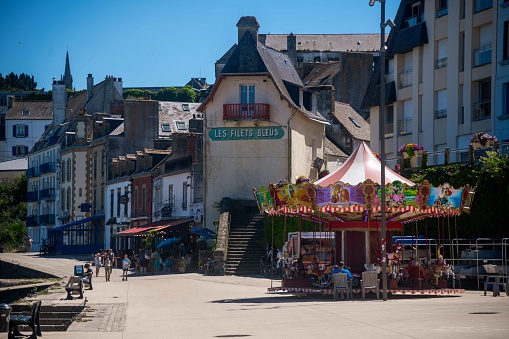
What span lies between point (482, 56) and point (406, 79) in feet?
24.6

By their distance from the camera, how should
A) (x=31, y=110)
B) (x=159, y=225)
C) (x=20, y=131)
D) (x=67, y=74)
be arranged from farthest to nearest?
(x=67, y=74)
(x=20, y=131)
(x=31, y=110)
(x=159, y=225)

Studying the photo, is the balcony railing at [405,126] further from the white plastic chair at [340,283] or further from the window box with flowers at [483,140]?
the white plastic chair at [340,283]

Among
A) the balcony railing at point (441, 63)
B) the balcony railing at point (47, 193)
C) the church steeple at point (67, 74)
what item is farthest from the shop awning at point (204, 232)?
the church steeple at point (67, 74)

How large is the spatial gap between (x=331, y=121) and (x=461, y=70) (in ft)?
84.3

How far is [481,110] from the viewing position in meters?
46.5

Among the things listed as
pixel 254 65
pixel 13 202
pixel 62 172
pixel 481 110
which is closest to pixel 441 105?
pixel 481 110

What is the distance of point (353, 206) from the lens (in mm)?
33656

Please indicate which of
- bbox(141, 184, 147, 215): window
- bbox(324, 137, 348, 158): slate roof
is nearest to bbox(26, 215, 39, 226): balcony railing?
bbox(141, 184, 147, 215): window

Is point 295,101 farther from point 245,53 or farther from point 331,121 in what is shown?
point 331,121

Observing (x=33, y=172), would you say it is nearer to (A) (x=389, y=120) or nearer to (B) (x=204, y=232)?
(B) (x=204, y=232)

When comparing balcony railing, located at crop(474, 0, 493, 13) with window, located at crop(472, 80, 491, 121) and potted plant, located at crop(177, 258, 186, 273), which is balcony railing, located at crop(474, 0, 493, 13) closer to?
window, located at crop(472, 80, 491, 121)

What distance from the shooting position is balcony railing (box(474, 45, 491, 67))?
4586 centimetres

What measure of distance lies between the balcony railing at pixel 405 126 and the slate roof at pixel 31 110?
293 feet

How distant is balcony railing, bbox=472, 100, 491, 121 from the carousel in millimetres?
10516
